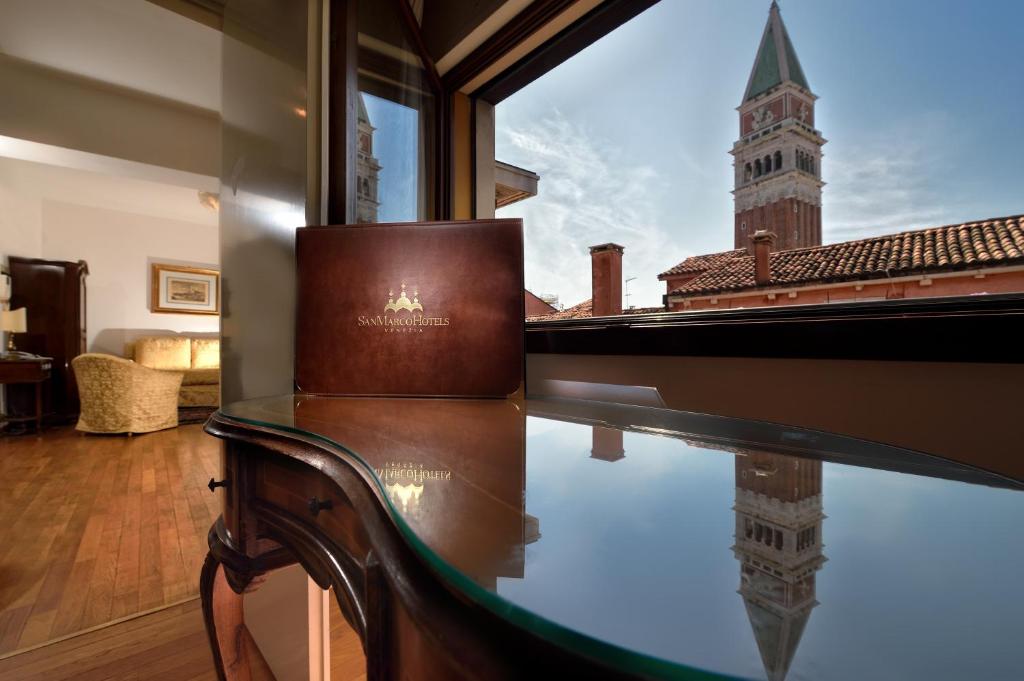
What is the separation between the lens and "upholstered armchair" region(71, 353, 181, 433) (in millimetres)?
3955

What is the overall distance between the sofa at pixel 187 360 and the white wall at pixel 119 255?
274 millimetres

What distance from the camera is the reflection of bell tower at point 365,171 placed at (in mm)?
1223

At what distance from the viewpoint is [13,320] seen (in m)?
4.20

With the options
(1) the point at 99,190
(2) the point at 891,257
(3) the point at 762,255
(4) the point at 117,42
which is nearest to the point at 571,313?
(3) the point at 762,255

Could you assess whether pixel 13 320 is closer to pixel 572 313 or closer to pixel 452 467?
pixel 572 313

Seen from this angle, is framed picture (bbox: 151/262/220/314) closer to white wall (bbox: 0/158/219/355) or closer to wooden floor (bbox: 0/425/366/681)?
white wall (bbox: 0/158/219/355)

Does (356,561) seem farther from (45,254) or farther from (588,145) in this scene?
(45,254)

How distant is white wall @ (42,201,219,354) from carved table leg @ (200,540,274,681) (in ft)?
20.0

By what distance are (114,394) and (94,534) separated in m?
2.64

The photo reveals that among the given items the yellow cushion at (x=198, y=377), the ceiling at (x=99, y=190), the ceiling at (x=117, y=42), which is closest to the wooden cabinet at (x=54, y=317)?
the ceiling at (x=99, y=190)

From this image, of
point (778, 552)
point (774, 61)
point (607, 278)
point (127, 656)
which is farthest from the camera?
point (607, 278)

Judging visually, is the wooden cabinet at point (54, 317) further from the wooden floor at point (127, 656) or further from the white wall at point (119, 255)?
the wooden floor at point (127, 656)

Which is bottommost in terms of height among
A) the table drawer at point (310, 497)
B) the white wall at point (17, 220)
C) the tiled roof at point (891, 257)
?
the table drawer at point (310, 497)

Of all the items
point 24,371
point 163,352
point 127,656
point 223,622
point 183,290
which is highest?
point 183,290
